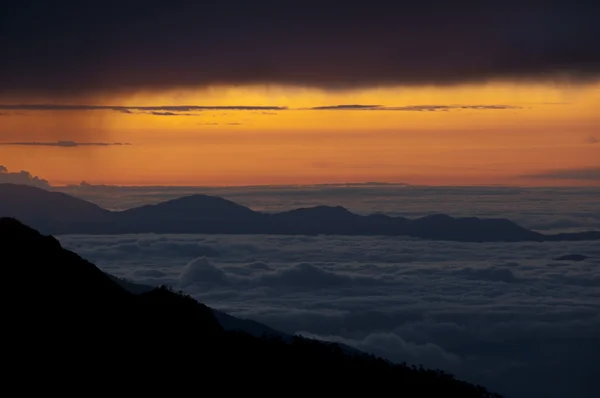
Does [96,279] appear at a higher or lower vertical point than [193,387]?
higher

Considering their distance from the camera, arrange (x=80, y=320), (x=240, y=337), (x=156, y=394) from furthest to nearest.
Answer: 1. (x=240, y=337)
2. (x=80, y=320)
3. (x=156, y=394)

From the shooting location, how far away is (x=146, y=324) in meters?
58.2

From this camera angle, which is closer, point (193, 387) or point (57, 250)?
point (193, 387)

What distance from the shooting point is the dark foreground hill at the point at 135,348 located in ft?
165

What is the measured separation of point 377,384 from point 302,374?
490 cm

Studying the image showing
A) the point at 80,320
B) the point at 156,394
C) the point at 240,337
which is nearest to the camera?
the point at 156,394

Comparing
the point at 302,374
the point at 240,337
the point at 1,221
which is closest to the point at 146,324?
the point at 240,337

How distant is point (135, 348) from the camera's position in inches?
2152

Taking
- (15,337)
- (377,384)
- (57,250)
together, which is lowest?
(377,384)

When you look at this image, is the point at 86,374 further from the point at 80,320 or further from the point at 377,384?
the point at 377,384

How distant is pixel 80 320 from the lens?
55125 millimetres

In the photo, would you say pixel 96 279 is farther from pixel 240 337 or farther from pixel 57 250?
pixel 240 337

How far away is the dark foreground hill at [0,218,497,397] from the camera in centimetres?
5031

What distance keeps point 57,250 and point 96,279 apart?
3523mm
